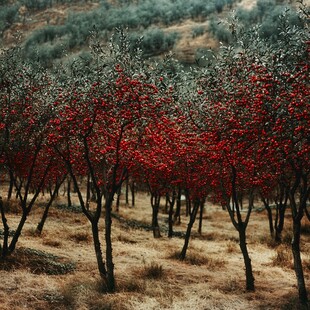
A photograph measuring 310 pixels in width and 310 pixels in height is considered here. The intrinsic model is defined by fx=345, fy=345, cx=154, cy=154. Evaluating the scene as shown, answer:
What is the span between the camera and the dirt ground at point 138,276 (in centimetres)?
1130

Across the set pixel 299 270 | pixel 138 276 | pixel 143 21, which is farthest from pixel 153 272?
pixel 143 21

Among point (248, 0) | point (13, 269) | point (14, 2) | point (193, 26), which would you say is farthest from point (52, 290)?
point (14, 2)

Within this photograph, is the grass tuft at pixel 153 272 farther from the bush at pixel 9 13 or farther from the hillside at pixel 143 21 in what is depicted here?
the bush at pixel 9 13

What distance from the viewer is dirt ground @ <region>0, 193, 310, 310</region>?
11297 mm

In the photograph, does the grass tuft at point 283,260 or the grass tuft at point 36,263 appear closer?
the grass tuft at point 36,263

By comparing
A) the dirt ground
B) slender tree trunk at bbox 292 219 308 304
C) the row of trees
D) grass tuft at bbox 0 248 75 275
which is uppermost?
the row of trees

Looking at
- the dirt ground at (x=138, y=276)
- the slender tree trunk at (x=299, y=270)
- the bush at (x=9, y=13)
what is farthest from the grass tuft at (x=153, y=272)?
the bush at (x=9, y=13)

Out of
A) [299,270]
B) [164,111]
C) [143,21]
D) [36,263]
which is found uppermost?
[143,21]

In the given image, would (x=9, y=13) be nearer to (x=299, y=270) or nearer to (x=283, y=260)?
(x=283, y=260)

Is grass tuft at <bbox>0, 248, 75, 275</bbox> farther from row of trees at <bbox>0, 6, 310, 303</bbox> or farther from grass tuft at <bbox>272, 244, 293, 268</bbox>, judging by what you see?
grass tuft at <bbox>272, 244, 293, 268</bbox>

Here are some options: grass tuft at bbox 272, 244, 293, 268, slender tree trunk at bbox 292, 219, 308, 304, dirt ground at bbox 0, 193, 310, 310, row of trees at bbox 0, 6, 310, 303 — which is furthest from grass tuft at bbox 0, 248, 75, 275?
grass tuft at bbox 272, 244, 293, 268

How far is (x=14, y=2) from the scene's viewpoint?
17800 centimetres

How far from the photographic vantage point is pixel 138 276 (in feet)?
45.8

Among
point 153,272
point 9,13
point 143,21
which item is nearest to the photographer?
point 153,272
